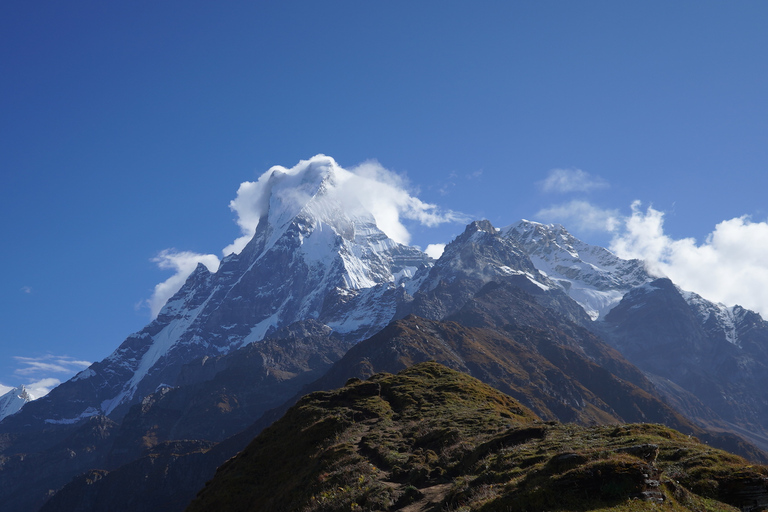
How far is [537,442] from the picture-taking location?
3281 cm

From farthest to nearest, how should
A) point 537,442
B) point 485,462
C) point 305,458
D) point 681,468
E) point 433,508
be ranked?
point 305,458 → point 537,442 → point 485,462 → point 433,508 → point 681,468

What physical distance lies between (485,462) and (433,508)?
5.60m

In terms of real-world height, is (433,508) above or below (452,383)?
below

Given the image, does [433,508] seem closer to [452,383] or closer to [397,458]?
[397,458]

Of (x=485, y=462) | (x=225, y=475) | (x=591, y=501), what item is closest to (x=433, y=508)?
(x=485, y=462)

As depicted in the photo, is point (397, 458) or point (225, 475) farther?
point (225, 475)

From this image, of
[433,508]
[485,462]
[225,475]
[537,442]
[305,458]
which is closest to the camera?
[433,508]

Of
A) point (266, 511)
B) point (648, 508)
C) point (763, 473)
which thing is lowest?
point (266, 511)

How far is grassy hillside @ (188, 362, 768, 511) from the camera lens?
2056cm

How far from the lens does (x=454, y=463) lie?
33.3m

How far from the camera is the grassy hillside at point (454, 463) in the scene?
810 inches

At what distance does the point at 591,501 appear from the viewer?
19828 mm

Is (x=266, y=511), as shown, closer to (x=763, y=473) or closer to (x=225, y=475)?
(x=225, y=475)

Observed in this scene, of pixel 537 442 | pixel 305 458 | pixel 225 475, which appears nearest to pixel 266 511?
pixel 305 458
